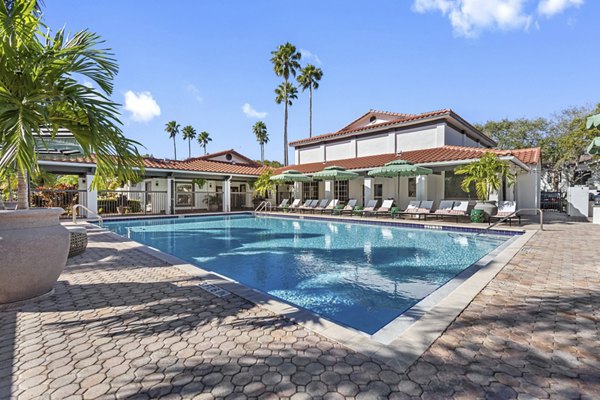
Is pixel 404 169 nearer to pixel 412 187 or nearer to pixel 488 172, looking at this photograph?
pixel 488 172

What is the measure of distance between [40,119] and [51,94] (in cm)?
36

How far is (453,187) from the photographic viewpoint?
59.1 feet

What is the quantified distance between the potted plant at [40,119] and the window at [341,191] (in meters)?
18.8

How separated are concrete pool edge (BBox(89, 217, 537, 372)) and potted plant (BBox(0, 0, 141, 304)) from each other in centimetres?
227

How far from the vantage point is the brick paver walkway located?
220 centimetres

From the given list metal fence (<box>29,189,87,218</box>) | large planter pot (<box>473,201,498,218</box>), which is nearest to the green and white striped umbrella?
large planter pot (<box>473,201,498,218</box>)

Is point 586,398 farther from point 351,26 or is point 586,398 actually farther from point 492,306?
point 351,26

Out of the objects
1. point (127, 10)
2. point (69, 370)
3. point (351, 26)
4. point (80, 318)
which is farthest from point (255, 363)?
point (351, 26)

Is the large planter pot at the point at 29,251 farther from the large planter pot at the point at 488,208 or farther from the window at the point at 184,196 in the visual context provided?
the window at the point at 184,196

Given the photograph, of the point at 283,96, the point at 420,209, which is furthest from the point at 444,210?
the point at 283,96

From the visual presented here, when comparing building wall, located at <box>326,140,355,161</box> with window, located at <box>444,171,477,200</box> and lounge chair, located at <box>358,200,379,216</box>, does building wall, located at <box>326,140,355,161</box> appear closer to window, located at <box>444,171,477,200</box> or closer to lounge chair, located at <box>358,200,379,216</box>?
lounge chair, located at <box>358,200,379,216</box>

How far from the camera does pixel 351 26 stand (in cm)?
1241

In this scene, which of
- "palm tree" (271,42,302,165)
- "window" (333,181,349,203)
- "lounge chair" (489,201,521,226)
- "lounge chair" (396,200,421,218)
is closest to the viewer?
"lounge chair" (489,201,521,226)

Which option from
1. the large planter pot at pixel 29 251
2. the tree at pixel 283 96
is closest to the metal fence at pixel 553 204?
the tree at pixel 283 96
